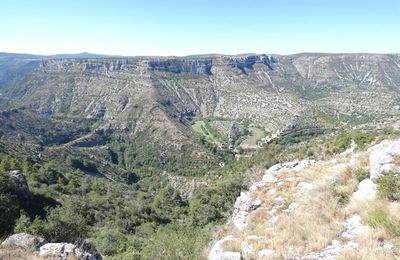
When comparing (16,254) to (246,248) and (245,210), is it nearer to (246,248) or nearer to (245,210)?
(246,248)

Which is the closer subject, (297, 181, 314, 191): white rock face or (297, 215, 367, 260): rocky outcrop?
(297, 215, 367, 260): rocky outcrop

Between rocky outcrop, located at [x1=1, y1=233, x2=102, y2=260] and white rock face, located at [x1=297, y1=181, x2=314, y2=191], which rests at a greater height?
rocky outcrop, located at [x1=1, y1=233, x2=102, y2=260]

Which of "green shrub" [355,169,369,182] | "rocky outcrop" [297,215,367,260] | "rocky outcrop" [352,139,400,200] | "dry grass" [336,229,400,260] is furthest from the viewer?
"green shrub" [355,169,369,182]

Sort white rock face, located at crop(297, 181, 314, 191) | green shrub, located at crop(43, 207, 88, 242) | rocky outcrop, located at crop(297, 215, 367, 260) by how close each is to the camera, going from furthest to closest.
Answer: green shrub, located at crop(43, 207, 88, 242) → white rock face, located at crop(297, 181, 314, 191) → rocky outcrop, located at crop(297, 215, 367, 260)

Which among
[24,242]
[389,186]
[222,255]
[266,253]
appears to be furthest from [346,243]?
[24,242]

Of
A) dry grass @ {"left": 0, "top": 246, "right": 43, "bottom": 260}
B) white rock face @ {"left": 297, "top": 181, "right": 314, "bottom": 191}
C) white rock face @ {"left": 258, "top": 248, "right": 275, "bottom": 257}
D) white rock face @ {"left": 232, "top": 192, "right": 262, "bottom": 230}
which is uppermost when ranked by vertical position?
white rock face @ {"left": 258, "top": 248, "right": 275, "bottom": 257}

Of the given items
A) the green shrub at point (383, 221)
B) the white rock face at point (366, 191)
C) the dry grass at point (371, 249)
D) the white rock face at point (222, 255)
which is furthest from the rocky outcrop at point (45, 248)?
the white rock face at point (366, 191)

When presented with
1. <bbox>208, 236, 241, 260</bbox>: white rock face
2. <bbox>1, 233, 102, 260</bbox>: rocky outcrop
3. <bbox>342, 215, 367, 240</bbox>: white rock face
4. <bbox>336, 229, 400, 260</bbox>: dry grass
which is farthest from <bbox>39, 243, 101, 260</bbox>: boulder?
<bbox>342, 215, 367, 240</bbox>: white rock face

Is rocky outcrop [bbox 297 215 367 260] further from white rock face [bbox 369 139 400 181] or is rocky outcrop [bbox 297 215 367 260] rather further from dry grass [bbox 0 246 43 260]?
dry grass [bbox 0 246 43 260]
